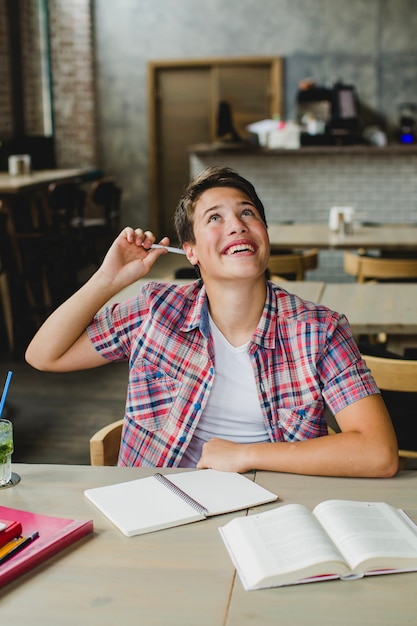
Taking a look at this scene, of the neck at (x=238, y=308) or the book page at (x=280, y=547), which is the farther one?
the neck at (x=238, y=308)

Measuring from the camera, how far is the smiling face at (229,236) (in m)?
1.66

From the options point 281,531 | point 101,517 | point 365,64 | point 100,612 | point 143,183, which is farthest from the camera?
point 143,183

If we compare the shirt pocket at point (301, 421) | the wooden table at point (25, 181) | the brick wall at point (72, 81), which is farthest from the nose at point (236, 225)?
the brick wall at point (72, 81)

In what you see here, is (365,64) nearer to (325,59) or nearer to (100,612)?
(325,59)

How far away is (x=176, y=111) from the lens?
1018 cm

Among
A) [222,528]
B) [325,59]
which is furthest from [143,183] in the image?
[222,528]

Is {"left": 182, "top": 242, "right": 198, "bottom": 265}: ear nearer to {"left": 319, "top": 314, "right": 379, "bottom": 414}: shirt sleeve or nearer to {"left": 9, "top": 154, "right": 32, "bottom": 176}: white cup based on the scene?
{"left": 319, "top": 314, "right": 379, "bottom": 414}: shirt sleeve

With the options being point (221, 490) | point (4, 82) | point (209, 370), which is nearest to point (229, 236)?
point (209, 370)

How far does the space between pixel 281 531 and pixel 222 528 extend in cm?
11

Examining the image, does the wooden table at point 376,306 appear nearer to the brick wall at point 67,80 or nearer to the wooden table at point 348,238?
the wooden table at point 348,238

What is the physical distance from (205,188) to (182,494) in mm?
717

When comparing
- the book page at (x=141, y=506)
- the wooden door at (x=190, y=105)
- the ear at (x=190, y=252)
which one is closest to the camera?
the book page at (x=141, y=506)

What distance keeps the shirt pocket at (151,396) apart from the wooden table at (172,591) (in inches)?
15.6

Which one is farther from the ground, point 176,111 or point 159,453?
point 176,111
